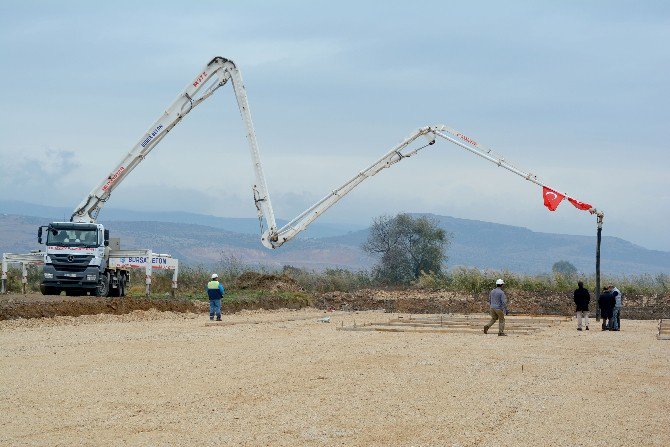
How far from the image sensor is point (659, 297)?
51.8 m

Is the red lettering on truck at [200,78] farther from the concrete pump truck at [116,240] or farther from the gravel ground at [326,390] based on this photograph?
the gravel ground at [326,390]

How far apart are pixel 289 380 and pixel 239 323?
1396 cm

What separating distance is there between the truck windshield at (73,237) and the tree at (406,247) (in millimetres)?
41957

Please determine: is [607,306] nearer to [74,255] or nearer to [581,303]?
[581,303]

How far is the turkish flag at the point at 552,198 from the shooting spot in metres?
39.2

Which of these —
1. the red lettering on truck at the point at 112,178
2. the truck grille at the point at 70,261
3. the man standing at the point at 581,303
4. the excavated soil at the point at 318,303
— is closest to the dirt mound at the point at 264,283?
the excavated soil at the point at 318,303

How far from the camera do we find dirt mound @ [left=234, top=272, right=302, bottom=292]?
5109 cm

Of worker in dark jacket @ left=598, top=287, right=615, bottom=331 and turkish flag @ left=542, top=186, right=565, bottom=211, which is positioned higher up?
turkish flag @ left=542, top=186, right=565, bottom=211

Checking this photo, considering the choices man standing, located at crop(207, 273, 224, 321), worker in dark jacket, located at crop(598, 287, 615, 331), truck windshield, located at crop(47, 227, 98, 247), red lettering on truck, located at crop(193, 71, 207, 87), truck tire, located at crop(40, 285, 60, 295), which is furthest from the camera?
red lettering on truck, located at crop(193, 71, 207, 87)

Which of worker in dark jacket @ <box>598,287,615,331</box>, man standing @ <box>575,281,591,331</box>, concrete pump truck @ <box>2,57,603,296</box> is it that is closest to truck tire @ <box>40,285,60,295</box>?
concrete pump truck @ <box>2,57,603,296</box>

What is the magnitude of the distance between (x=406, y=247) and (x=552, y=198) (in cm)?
4846

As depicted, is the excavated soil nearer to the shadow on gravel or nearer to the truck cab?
the shadow on gravel

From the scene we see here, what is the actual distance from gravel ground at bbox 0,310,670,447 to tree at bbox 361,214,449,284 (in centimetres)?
5472

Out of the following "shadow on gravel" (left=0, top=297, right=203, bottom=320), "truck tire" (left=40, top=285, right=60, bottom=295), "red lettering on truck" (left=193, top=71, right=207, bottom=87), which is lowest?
"shadow on gravel" (left=0, top=297, right=203, bottom=320)
